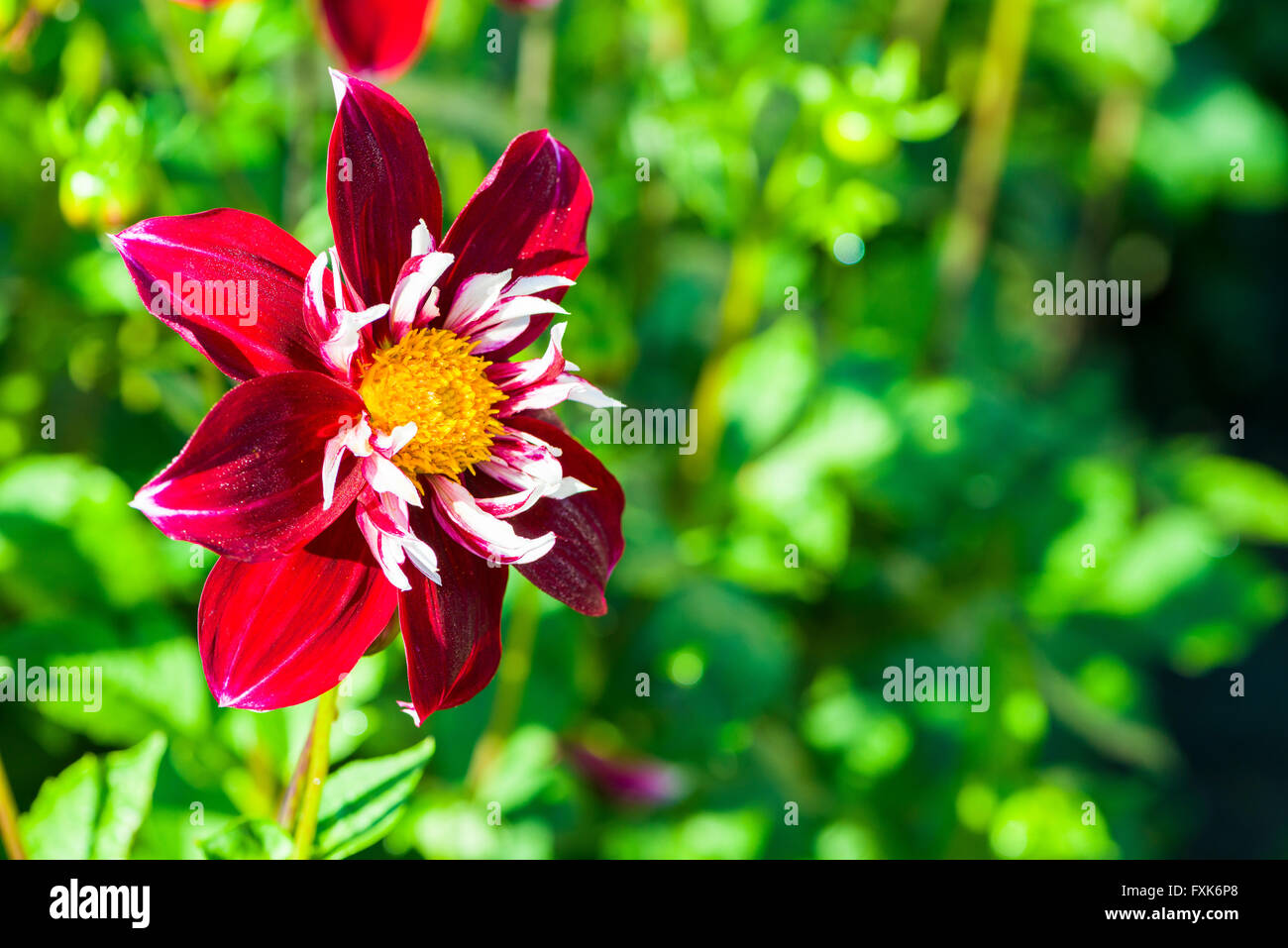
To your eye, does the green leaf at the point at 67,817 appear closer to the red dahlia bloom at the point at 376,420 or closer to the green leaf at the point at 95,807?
the green leaf at the point at 95,807

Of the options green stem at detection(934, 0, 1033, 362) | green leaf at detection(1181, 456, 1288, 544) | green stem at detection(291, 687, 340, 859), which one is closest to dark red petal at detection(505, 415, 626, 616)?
green stem at detection(291, 687, 340, 859)

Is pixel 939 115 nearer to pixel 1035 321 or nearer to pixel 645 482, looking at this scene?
pixel 645 482

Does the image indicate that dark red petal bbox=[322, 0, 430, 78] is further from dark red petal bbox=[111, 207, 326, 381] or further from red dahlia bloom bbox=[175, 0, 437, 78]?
dark red petal bbox=[111, 207, 326, 381]

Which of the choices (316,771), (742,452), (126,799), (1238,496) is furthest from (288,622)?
(1238,496)

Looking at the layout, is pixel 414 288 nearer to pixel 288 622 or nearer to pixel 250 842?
pixel 288 622

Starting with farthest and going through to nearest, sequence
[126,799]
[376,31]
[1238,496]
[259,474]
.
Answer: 1. [1238,496]
2. [376,31]
3. [126,799]
4. [259,474]

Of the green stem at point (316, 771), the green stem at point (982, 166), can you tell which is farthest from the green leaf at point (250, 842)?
the green stem at point (982, 166)
